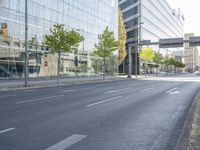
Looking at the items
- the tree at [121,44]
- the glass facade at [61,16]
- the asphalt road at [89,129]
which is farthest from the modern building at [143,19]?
the asphalt road at [89,129]

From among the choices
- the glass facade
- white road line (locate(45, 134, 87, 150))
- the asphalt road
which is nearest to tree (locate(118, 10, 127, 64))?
the glass facade

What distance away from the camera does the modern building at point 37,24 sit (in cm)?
3469

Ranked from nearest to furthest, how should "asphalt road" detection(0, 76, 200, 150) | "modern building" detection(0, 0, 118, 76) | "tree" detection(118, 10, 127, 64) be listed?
"asphalt road" detection(0, 76, 200, 150)
"modern building" detection(0, 0, 118, 76)
"tree" detection(118, 10, 127, 64)

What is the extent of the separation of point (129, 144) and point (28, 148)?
7.36 ft

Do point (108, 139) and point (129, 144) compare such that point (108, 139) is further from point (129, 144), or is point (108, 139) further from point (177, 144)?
point (177, 144)

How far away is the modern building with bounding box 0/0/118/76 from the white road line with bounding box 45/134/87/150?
28.0m

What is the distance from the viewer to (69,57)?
159 feet

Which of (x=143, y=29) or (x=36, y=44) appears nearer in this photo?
(x=36, y=44)

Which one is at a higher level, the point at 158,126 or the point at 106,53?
the point at 106,53

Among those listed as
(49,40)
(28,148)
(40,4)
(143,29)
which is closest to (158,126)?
(28,148)

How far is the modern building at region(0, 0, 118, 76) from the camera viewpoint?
34688 mm

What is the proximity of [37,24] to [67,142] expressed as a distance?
1406 inches

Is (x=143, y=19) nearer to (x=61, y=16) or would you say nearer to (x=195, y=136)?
(x=61, y=16)

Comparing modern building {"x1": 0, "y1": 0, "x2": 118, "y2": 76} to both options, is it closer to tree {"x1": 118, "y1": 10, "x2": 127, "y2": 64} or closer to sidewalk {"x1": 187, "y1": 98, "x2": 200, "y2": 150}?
tree {"x1": 118, "y1": 10, "x2": 127, "y2": 64}
